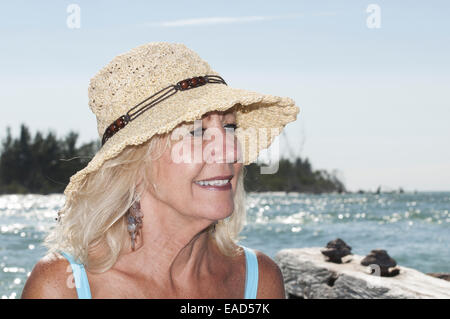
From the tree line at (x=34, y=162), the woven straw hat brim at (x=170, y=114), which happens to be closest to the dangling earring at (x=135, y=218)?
the woven straw hat brim at (x=170, y=114)

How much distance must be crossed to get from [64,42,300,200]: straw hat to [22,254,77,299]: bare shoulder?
0.27 meters

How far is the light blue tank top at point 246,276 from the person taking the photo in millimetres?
1612

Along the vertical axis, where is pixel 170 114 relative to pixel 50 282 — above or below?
above

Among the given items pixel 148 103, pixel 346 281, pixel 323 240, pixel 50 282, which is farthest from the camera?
pixel 323 240

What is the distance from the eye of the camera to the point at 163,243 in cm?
178

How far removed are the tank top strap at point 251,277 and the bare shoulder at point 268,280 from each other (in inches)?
0.6

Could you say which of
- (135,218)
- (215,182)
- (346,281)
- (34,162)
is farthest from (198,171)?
(34,162)

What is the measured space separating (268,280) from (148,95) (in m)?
0.82

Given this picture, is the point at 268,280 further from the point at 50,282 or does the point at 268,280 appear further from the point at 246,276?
the point at 50,282

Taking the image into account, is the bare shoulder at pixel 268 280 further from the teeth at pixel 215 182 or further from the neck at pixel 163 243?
the teeth at pixel 215 182

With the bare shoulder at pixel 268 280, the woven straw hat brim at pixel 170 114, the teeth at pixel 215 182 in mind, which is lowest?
the bare shoulder at pixel 268 280

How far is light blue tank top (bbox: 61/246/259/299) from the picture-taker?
1612 mm
